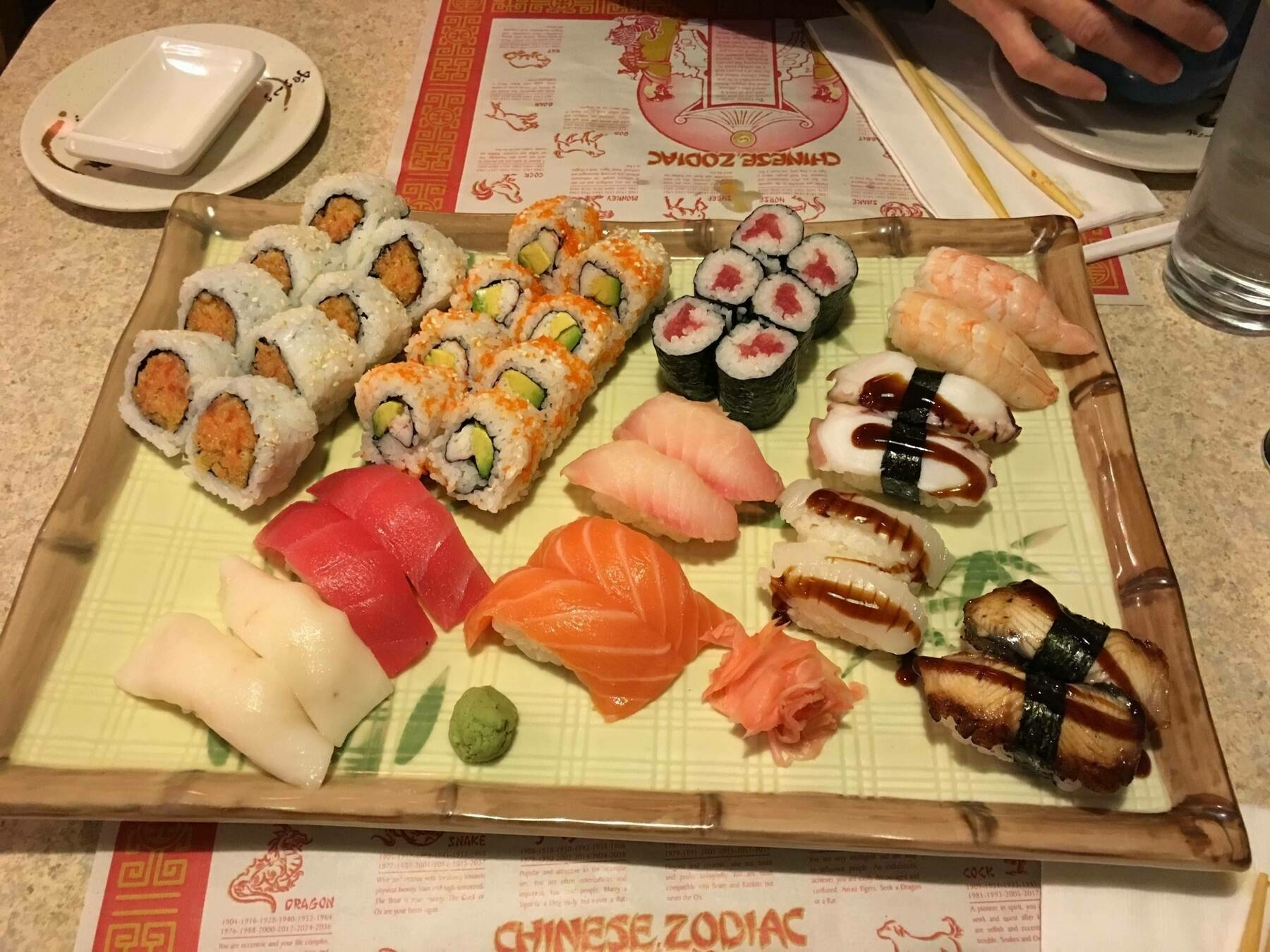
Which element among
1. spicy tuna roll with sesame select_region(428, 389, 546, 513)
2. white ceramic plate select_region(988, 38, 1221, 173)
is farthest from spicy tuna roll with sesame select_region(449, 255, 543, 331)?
white ceramic plate select_region(988, 38, 1221, 173)

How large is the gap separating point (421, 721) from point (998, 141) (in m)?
2.26

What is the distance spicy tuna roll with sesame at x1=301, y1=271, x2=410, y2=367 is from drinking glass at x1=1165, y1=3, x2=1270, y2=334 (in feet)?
6.09

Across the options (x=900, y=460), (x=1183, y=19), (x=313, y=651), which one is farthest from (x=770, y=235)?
(x=313, y=651)

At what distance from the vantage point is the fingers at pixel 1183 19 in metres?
2.09

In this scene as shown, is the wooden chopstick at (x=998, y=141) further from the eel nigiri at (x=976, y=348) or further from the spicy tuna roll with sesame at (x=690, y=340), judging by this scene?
the spicy tuna roll with sesame at (x=690, y=340)

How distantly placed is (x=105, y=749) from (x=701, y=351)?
1.39 metres

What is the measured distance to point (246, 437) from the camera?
1.77m

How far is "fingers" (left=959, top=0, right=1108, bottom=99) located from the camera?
229 centimetres

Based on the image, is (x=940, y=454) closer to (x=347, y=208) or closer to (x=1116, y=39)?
(x=1116, y=39)

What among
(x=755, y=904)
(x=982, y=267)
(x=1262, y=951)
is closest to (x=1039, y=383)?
(x=982, y=267)

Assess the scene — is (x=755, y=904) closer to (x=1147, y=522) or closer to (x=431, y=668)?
(x=431, y=668)

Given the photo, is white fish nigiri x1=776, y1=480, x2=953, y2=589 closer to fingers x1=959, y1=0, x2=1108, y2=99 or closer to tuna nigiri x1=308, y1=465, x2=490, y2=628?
tuna nigiri x1=308, y1=465, x2=490, y2=628

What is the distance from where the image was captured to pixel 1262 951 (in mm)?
1327

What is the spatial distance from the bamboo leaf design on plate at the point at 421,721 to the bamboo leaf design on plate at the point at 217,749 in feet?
0.99
